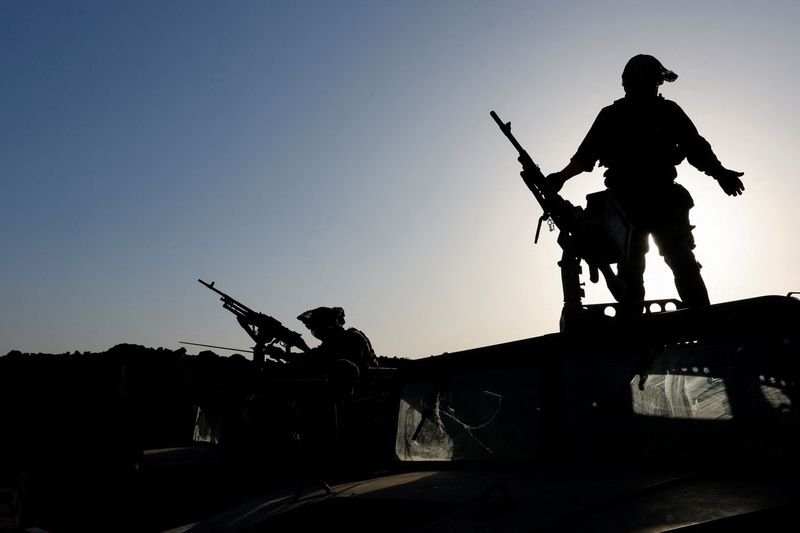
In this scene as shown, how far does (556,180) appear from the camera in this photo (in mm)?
4023

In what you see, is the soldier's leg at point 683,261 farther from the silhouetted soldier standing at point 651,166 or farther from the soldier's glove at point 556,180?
the soldier's glove at point 556,180

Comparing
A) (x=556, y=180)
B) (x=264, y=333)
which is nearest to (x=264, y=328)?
(x=264, y=333)

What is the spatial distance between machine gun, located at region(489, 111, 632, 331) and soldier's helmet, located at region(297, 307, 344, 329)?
5.18 m

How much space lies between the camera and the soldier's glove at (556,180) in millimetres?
3996

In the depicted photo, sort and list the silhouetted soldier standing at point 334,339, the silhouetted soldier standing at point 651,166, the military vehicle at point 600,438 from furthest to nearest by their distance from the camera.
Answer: the silhouetted soldier standing at point 334,339 < the silhouetted soldier standing at point 651,166 < the military vehicle at point 600,438

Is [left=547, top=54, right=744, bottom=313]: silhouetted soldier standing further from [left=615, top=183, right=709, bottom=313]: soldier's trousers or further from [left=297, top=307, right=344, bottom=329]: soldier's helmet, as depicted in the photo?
[left=297, top=307, right=344, bottom=329]: soldier's helmet

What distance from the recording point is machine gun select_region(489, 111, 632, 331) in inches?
137

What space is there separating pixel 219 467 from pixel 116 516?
97 centimetres

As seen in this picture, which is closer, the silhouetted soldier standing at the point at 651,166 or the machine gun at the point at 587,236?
the machine gun at the point at 587,236

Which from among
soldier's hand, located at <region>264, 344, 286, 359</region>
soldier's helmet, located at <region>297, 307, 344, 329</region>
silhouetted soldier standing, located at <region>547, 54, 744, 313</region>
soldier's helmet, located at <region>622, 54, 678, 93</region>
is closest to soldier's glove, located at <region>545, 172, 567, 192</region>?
silhouetted soldier standing, located at <region>547, 54, 744, 313</region>

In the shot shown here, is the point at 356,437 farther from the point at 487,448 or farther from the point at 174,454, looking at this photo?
the point at 487,448

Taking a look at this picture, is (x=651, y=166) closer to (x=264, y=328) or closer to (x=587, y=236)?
(x=587, y=236)

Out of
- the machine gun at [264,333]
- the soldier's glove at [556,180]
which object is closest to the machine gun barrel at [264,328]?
the machine gun at [264,333]

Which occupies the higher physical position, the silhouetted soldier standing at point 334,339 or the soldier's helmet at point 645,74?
the soldier's helmet at point 645,74
